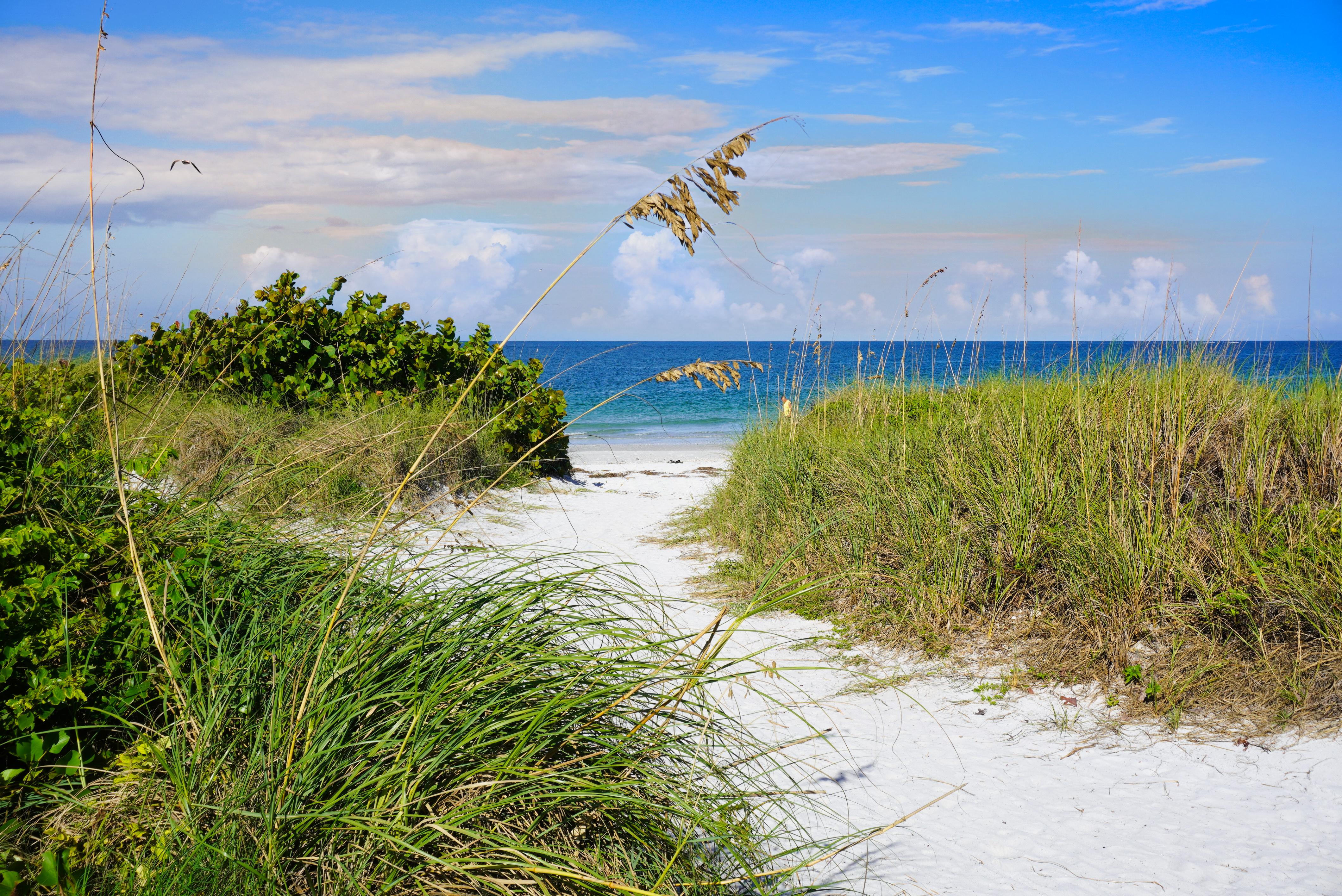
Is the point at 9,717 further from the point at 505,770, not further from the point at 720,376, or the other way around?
the point at 720,376

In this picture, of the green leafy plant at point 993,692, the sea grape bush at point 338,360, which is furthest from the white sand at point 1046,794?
the sea grape bush at point 338,360

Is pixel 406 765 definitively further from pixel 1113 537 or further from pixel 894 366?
pixel 894 366

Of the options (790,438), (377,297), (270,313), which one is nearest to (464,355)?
(377,297)

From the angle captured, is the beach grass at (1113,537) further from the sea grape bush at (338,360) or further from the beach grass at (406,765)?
the sea grape bush at (338,360)

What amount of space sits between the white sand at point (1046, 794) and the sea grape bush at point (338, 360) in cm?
550

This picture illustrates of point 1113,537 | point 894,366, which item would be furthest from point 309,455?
point 894,366

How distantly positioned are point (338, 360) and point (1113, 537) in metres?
7.86

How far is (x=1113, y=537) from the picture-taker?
451cm

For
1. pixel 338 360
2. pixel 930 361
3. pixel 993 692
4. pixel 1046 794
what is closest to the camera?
pixel 1046 794

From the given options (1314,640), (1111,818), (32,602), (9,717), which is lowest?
(1111,818)

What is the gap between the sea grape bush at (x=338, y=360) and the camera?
8.89 metres

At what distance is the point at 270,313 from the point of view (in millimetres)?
8992

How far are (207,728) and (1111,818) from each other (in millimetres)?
3399

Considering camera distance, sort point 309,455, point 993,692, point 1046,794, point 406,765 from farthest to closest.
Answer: point 993,692 → point 309,455 → point 1046,794 → point 406,765
